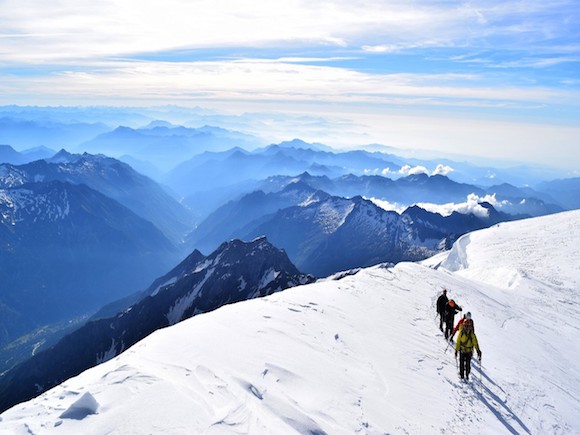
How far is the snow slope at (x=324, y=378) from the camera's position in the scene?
1441 centimetres

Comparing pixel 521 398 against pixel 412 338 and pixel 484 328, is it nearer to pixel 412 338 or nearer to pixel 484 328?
pixel 412 338

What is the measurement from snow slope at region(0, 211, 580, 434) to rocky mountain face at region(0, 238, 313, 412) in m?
129

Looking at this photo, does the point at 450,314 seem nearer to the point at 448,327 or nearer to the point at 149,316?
the point at 448,327

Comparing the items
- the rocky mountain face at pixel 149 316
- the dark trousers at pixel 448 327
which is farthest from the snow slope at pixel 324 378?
the rocky mountain face at pixel 149 316

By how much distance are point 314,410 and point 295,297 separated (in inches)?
701

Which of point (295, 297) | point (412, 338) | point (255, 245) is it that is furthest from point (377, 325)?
point (255, 245)

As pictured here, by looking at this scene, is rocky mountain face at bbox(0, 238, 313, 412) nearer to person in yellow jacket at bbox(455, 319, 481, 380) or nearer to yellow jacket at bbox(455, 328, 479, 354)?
person in yellow jacket at bbox(455, 319, 481, 380)

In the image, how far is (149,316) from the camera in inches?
6531

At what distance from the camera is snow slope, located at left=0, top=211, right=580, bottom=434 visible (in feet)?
47.3

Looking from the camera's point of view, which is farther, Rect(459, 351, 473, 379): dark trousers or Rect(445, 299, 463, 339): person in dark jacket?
Rect(445, 299, 463, 339): person in dark jacket

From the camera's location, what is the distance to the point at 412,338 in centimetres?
2700

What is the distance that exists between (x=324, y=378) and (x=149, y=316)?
162 metres

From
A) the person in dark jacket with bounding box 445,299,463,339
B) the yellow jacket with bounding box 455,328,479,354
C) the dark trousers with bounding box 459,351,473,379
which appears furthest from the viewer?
the person in dark jacket with bounding box 445,299,463,339

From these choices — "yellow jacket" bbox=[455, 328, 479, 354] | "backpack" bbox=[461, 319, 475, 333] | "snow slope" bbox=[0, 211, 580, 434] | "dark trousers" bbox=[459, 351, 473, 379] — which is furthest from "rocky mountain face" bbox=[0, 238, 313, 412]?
"backpack" bbox=[461, 319, 475, 333]
